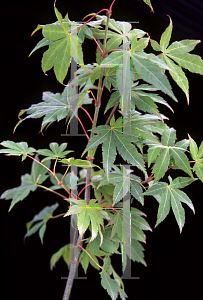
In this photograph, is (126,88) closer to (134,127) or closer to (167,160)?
(134,127)

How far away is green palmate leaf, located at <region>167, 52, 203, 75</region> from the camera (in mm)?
932

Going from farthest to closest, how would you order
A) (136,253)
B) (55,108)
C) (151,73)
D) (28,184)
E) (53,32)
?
(28,184)
(136,253)
(55,108)
(53,32)
(151,73)

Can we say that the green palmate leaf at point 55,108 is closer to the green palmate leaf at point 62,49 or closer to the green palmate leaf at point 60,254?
the green palmate leaf at point 62,49

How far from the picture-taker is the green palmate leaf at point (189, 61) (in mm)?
932

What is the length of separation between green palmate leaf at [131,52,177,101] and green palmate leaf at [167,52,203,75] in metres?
0.17

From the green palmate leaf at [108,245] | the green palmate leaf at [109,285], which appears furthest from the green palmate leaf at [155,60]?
the green palmate leaf at [109,285]

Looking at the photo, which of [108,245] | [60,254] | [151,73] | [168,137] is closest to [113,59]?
[151,73]

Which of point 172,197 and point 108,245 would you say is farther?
point 108,245

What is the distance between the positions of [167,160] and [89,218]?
1.01 feet

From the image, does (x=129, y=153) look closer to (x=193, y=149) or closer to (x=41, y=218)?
(x=193, y=149)

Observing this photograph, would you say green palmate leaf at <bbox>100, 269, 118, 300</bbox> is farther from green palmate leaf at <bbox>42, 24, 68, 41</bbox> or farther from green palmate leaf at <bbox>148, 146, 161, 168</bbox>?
green palmate leaf at <bbox>42, 24, 68, 41</bbox>

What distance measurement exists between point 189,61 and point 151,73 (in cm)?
21

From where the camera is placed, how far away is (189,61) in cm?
94

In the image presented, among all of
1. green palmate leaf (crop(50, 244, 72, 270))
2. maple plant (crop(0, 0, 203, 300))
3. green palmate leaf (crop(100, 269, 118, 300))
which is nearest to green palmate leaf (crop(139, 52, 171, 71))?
maple plant (crop(0, 0, 203, 300))
